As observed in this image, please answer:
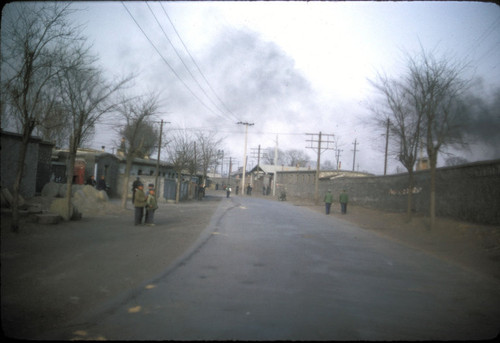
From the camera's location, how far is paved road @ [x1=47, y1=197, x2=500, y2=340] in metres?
3.83

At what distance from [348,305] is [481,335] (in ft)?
5.00

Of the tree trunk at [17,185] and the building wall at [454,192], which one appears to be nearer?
the tree trunk at [17,185]

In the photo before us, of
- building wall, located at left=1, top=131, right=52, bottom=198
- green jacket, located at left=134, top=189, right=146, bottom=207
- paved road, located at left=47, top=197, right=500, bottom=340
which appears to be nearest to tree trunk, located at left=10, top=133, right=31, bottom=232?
green jacket, located at left=134, top=189, right=146, bottom=207

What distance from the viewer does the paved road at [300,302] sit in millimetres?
3832

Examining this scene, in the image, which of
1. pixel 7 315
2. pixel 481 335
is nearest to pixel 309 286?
pixel 481 335

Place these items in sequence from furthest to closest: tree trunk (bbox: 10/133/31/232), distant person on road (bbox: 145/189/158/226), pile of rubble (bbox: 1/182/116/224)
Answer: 1. distant person on road (bbox: 145/189/158/226)
2. pile of rubble (bbox: 1/182/116/224)
3. tree trunk (bbox: 10/133/31/232)

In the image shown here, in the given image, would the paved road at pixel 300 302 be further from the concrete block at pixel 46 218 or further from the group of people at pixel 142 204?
the concrete block at pixel 46 218

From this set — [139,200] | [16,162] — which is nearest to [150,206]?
[139,200]

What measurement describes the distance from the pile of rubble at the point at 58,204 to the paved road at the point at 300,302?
568 centimetres

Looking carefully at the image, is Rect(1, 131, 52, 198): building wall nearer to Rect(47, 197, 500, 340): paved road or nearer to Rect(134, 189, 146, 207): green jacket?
Rect(134, 189, 146, 207): green jacket

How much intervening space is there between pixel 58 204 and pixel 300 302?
9727 mm

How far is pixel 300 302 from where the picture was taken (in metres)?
4.86

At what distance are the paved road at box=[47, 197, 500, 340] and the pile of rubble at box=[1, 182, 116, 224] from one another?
5.68 metres

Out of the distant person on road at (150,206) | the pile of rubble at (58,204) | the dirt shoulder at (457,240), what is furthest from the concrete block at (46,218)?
the dirt shoulder at (457,240)
